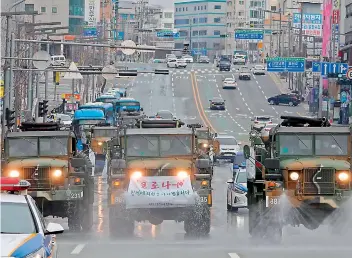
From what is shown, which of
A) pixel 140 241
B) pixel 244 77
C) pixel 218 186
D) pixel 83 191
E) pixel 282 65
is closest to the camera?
pixel 140 241

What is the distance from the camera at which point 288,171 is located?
2670 cm

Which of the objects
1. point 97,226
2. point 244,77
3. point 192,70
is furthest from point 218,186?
point 192,70

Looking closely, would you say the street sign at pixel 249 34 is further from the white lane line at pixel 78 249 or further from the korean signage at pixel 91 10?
the white lane line at pixel 78 249

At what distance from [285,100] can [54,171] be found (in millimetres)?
98933

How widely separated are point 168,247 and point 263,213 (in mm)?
3272

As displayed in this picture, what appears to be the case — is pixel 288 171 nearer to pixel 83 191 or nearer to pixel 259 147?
pixel 259 147

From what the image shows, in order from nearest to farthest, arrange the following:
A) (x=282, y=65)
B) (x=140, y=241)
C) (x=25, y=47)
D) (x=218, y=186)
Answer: (x=140, y=241) → (x=218, y=186) → (x=25, y=47) → (x=282, y=65)

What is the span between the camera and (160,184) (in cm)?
2669

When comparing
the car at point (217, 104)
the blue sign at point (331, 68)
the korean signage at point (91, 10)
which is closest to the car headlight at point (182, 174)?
the blue sign at point (331, 68)

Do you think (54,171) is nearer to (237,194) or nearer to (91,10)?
(237,194)

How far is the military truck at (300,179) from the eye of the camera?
2645 cm

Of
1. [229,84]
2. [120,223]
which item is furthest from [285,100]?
[120,223]

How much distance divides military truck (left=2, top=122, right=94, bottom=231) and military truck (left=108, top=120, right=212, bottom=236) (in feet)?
4.36

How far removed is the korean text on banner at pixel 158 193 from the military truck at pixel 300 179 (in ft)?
5.80
